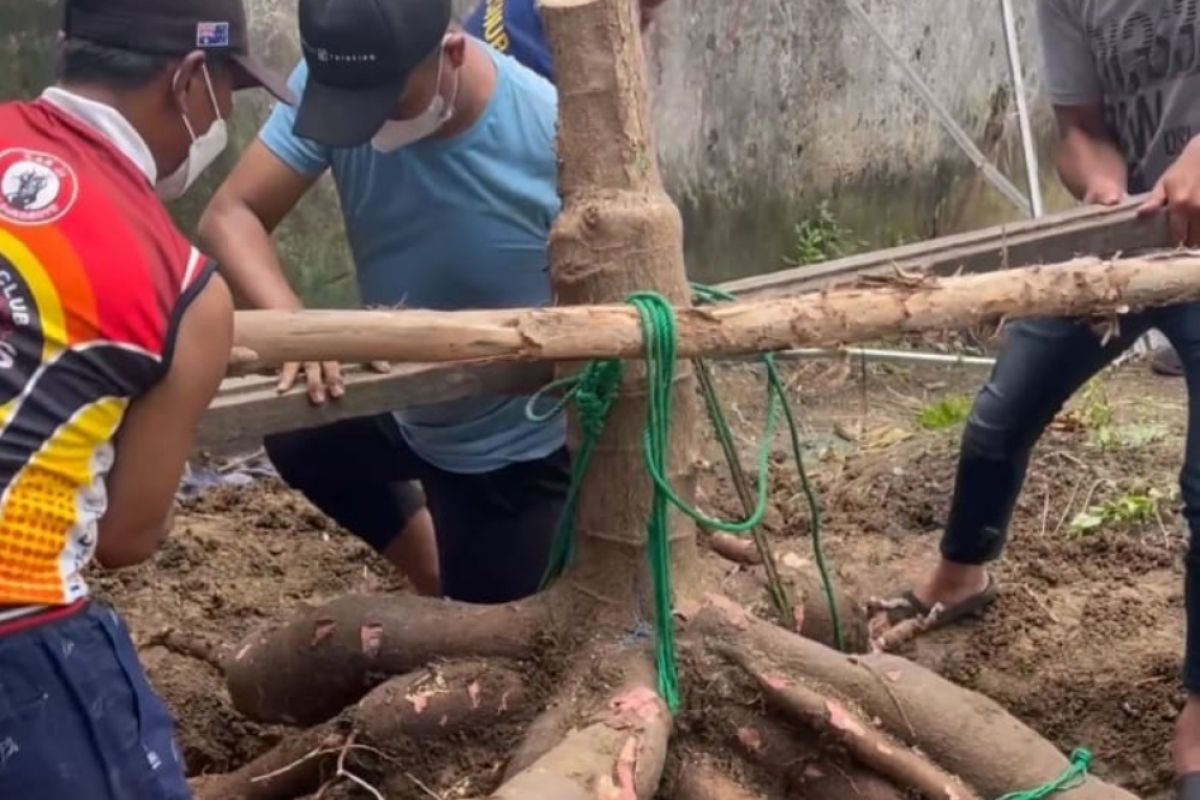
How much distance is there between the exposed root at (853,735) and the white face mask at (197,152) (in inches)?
42.4

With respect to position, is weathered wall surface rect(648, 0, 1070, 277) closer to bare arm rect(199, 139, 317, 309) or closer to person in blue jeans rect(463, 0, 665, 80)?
person in blue jeans rect(463, 0, 665, 80)

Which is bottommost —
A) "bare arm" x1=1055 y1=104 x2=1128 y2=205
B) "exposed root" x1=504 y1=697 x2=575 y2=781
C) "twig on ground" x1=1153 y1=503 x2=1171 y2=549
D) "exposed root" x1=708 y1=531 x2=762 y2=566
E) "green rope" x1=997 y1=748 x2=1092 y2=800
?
"twig on ground" x1=1153 y1=503 x2=1171 y2=549

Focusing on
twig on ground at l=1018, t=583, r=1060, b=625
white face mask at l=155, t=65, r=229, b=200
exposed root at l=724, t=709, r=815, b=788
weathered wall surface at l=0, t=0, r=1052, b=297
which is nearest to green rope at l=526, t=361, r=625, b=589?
exposed root at l=724, t=709, r=815, b=788

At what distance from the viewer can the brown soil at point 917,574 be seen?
3.67 metres

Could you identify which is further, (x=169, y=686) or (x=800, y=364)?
(x=800, y=364)

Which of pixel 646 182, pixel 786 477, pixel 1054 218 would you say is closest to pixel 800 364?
pixel 786 477

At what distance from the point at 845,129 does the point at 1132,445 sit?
209 cm

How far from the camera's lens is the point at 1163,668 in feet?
12.9

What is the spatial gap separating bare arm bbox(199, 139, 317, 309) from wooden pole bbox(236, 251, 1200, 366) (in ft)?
1.66

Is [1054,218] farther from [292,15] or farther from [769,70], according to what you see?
[769,70]

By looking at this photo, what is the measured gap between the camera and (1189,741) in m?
3.34

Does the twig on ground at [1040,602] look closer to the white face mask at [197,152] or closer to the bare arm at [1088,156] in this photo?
the bare arm at [1088,156]

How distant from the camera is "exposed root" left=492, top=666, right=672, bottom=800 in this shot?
2559 millimetres

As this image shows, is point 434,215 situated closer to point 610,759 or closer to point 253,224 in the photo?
point 253,224
